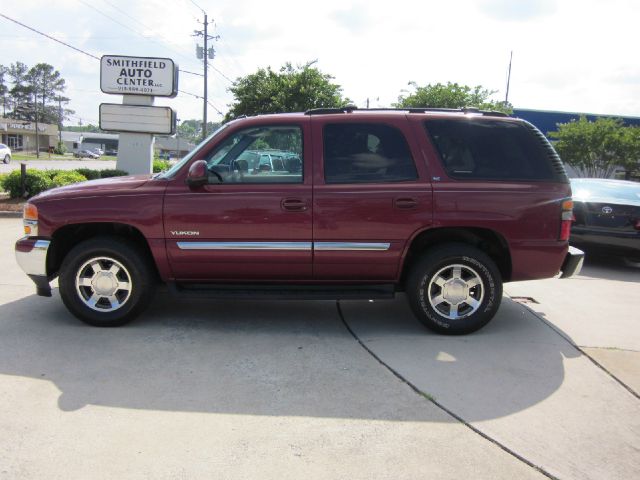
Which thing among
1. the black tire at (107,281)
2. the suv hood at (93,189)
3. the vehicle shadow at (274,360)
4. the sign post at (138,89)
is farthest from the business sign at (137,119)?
the black tire at (107,281)

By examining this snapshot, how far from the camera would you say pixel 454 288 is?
15.4ft

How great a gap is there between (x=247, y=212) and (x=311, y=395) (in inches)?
66.7

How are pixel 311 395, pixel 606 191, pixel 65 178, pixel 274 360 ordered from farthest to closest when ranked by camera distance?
pixel 65 178
pixel 606 191
pixel 274 360
pixel 311 395

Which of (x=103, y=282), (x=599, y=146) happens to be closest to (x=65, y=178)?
(x=103, y=282)

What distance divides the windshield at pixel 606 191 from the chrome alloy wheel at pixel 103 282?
22.3ft

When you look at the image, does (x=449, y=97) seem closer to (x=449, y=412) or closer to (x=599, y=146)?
(x=599, y=146)

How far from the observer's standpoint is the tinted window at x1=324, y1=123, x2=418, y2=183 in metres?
4.59

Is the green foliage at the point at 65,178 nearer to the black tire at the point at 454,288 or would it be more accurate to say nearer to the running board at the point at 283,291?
the running board at the point at 283,291

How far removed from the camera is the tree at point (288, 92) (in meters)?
29.3

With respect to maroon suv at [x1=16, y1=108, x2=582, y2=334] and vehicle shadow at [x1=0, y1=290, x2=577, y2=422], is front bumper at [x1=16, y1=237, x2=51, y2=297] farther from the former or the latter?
vehicle shadow at [x1=0, y1=290, x2=577, y2=422]

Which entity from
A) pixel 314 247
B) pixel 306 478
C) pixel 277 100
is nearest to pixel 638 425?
pixel 306 478

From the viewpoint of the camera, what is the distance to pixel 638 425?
3309mm

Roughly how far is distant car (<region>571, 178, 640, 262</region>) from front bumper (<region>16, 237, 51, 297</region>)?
23.5ft

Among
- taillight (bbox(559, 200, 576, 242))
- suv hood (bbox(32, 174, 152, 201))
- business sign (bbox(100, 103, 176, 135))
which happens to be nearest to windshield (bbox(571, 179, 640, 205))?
taillight (bbox(559, 200, 576, 242))
